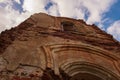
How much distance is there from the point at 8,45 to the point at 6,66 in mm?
1276

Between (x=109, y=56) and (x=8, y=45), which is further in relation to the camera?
(x=109, y=56)

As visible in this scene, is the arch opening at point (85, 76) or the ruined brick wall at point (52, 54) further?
the arch opening at point (85, 76)

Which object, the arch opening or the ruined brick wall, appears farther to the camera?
the arch opening

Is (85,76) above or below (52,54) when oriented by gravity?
below

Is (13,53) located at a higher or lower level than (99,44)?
lower

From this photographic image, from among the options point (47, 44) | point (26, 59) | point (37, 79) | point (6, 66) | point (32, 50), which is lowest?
point (37, 79)

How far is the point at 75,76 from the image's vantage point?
7602 millimetres

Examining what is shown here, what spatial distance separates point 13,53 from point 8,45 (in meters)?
0.55

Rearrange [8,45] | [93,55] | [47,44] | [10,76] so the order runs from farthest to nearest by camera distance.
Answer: [93,55], [47,44], [8,45], [10,76]

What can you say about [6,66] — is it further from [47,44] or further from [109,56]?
[109,56]

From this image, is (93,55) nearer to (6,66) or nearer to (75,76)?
(75,76)

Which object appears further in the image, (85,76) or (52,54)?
(85,76)

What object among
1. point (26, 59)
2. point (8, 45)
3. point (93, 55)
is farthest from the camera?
point (93, 55)

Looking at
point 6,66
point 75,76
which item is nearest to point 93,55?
point 75,76
